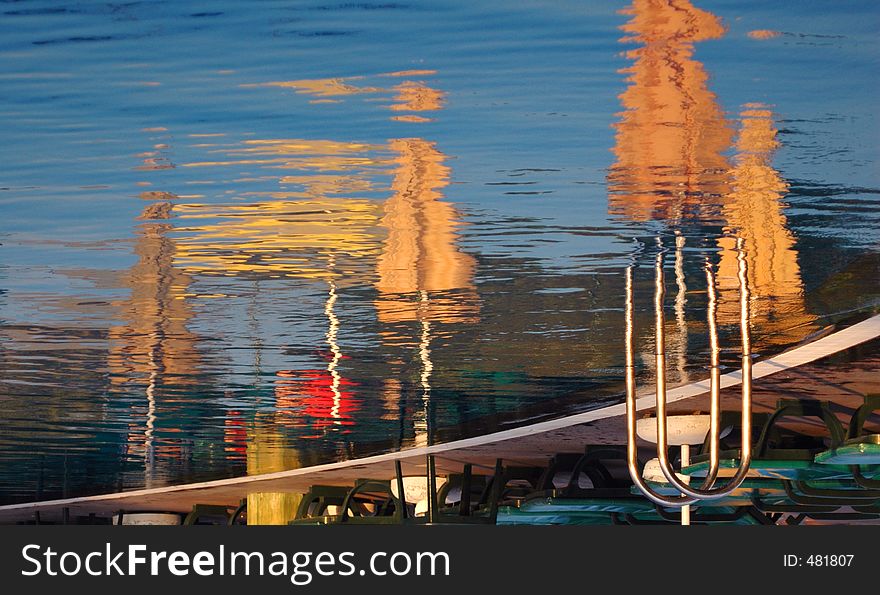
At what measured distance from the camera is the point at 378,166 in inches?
185

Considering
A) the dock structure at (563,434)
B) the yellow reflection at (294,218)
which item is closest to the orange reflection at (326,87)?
the yellow reflection at (294,218)

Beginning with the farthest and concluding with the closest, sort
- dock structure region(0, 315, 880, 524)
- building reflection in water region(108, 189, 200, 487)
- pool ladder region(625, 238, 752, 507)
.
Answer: dock structure region(0, 315, 880, 524) < pool ladder region(625, 238, 752, 507) < building reflection in water region(108, 189, 200, 487)

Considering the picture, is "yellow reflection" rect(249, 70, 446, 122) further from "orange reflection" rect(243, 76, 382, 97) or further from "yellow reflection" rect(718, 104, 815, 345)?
"yellow reflection" rect(718, 104, 815, 345)

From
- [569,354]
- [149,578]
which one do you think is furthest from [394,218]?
[149,578]

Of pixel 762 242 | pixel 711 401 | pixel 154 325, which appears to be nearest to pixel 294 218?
pixel 762 242

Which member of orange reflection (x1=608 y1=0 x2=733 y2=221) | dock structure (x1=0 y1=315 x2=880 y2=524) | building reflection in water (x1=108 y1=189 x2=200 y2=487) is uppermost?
orange reflection (x1=608 y1=0 x2=733 y2=221)

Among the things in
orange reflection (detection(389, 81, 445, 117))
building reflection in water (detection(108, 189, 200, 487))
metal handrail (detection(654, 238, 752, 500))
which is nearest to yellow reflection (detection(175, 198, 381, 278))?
building reflection in water (detection(108, 189, 200, 487))

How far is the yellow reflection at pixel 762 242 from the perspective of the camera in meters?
4.52

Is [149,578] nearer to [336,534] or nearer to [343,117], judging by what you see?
[336,534]

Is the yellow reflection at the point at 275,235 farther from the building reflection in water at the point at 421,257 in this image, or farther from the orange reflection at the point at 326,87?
the orange reflection at the point at 326,87

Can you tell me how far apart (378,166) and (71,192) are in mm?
1194

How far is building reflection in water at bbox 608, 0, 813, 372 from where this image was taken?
3.77 meters

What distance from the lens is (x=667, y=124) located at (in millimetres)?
4352

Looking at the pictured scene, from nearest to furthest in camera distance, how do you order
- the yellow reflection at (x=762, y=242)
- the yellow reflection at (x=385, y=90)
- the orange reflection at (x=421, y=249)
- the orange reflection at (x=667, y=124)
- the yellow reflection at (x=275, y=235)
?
the orange reflection at (x=667, y=124) → the yellow reflection at (x=385, y=90) → the yellow reflection at (x=762, y=242) → the orange reflection at (x=421, y=249) → the yellow reflection at (x=275, y=235)
